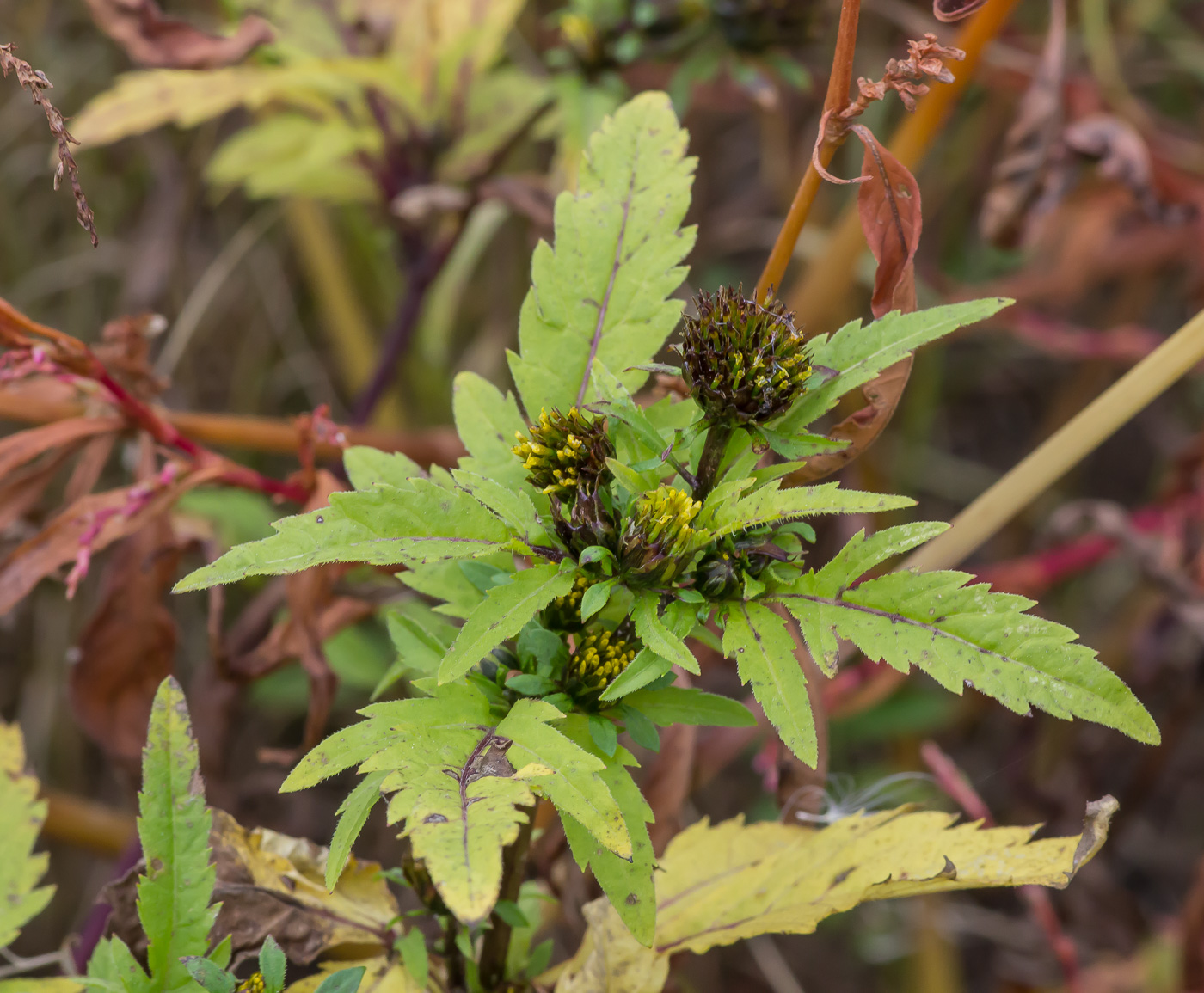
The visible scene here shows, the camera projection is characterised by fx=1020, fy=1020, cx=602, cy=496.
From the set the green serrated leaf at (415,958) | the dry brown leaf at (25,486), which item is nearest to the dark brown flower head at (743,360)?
the green serrated leaf at (415,958)

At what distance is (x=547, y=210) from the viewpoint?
1.00 meters

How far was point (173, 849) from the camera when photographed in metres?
0.49

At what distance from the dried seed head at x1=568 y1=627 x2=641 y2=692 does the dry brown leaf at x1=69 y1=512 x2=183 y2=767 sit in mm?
457

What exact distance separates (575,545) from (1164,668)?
3.50ft

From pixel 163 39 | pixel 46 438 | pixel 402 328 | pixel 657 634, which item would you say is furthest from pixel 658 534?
pixel 163 39

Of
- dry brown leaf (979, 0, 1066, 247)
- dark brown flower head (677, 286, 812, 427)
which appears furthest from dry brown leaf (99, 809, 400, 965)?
dry brown leaf (979, 0, 1066, 247)

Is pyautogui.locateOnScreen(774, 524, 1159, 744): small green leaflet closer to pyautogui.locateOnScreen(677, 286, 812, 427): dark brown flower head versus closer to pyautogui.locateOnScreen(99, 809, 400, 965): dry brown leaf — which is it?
pyautogui.locateOnScreen(677, 286, 812, 427): dark brown flower head

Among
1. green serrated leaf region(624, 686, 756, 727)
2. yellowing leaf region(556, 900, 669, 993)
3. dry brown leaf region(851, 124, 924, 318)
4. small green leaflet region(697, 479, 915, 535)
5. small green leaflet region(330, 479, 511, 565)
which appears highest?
dry brown leaf region(851, 124, 924, 318)

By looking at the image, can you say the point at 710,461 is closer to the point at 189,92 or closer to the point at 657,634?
the point at 657,634

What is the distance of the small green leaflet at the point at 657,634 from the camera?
42cm

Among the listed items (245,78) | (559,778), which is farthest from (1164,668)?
(245,78)

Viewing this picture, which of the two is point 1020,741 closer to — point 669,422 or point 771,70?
point 771,70

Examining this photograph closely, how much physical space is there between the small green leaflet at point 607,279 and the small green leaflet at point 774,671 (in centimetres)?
15

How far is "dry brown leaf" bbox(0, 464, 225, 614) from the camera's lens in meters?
0.71
